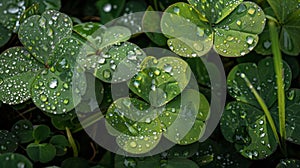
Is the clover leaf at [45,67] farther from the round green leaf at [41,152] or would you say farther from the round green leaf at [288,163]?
the round green leaf at [288,163]

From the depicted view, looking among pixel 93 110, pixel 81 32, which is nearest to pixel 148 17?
pixel 81 32

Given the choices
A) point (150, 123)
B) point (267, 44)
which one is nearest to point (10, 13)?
point (150, 123)

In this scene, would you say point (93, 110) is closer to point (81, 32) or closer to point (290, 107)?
point (81, 32)

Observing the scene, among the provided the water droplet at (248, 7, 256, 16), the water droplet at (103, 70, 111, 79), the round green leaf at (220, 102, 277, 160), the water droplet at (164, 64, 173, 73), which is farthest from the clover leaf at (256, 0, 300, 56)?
the water droplet at (103, 70, 111, 79)

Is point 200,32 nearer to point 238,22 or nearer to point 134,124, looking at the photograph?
point 238,22

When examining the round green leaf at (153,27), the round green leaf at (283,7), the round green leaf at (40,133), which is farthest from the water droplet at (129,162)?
the round green leaf at (283,7)

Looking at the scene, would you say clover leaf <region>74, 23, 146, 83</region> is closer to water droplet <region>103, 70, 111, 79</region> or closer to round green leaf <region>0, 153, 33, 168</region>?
water droplet <region>103, 70, 111, 79</region>
